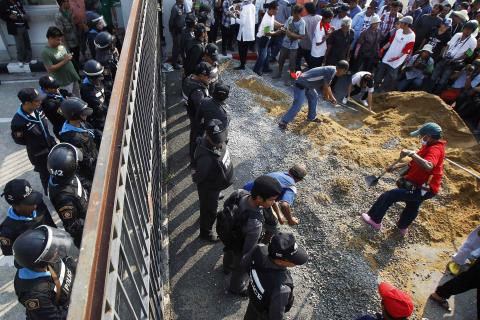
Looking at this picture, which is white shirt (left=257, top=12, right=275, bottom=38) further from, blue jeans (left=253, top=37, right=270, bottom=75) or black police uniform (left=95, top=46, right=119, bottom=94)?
black police uniform (left=95, top=46, right=119, bottom=94)

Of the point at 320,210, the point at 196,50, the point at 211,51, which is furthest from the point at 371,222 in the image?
the point at 196,50

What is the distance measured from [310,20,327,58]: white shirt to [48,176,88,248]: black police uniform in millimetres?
6518

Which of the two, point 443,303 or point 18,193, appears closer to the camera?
point 18,193

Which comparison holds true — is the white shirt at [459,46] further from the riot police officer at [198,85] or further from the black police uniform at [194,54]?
the riot police officer at [198,85]

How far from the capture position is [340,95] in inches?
343

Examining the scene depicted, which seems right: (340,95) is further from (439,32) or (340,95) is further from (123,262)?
(123,262)

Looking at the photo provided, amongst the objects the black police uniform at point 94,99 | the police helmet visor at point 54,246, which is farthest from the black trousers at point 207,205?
the black police uniform at point 94,99

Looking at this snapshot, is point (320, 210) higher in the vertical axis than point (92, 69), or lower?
lower

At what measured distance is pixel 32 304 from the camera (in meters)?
2.50

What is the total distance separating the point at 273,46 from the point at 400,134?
415cm

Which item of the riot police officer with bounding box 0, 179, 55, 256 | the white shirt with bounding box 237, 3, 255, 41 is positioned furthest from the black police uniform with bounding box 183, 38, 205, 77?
the riot police officer with bounding box 0, 179, 55, 256

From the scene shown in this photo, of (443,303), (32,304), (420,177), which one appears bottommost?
(443,303)

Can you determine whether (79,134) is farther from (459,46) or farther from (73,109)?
(459,46)

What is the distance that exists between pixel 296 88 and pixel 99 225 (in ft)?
18.5
